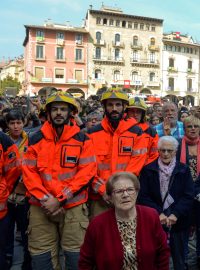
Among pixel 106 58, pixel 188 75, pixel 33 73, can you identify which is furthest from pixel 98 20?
pixel 188 75

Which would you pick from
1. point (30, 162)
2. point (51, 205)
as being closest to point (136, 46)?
point (30, 162)

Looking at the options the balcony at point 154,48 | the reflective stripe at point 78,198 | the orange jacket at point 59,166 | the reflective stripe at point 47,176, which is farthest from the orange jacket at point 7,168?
the balcony at point 154,48

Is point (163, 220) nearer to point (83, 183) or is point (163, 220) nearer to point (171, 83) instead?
point (83, 183)

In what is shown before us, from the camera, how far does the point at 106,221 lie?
243 cm

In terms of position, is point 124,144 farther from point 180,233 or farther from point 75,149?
point 180,233

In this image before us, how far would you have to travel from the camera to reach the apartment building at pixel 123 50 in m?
50.8

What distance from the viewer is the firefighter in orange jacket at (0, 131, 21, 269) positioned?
3.33 meters

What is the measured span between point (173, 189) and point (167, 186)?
0.07 m

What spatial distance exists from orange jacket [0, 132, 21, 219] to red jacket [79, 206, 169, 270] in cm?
121

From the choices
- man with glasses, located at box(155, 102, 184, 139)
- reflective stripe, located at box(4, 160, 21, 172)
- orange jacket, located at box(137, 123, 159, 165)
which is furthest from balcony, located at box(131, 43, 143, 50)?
reflective stripe, located at box(4, 160, 21, 172)

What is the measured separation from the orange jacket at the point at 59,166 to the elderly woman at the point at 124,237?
75 cm

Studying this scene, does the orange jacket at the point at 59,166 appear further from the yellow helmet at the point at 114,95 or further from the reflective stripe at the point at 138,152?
the yellow helmet at the point at 114,95

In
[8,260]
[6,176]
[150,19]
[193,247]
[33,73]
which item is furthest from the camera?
[150,19]

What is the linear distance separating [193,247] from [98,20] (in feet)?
161
